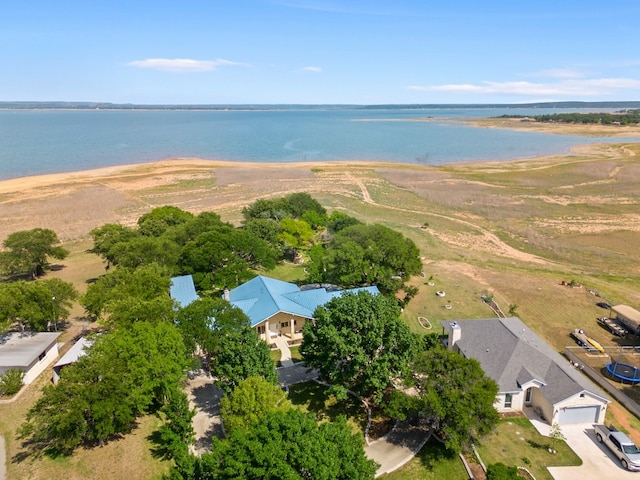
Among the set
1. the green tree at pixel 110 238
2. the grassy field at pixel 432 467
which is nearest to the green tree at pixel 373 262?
the grassy field at pixel 432 467

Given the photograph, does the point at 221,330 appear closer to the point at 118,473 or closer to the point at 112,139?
the point at 118,473

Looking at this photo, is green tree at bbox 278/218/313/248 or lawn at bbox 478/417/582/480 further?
green tree at bbox 278/218/313/248

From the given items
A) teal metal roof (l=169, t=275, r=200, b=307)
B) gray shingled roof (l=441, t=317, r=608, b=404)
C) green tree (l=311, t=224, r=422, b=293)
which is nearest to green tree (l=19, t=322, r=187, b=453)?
teal metal roof (l=169, t=275, r=200, b=307)

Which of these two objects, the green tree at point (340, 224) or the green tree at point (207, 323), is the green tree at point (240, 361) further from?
the green tree at point (340, 224)

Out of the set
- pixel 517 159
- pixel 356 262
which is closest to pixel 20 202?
pixel 356 262

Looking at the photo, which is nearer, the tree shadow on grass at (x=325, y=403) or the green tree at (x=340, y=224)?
A: the tree shadow on grass at (x=325, y=403)

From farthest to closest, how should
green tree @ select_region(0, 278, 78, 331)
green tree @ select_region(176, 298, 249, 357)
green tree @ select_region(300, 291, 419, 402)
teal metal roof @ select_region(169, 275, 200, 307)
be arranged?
1. teal metal roof @ select_region(169, 275, 200, 307)
2. green tree @ select_region(0, 278, 78, 331)
3. green tree @ select_region(176, 298, 249, 357)
4. green tree @ select_region(300, 291, 419, 402)

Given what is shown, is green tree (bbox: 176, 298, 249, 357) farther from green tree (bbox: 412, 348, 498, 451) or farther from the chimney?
the chimney
